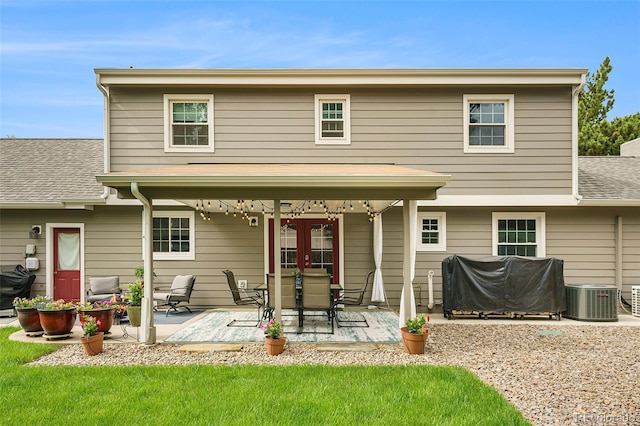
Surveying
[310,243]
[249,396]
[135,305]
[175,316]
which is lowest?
[175,316]

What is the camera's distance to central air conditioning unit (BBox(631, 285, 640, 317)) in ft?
27.1

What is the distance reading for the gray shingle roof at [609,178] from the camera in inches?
336

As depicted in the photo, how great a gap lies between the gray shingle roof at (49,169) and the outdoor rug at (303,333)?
4.07 meters

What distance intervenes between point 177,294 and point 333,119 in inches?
204

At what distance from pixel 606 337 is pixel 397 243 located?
13.4ft

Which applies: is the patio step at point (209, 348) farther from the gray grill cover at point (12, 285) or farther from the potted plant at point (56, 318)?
the gray grill cover at point (12, 285)

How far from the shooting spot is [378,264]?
27.6ft

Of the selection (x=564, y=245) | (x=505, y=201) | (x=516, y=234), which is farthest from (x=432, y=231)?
(x=564, y=245)

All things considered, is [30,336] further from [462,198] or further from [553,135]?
[553,135]

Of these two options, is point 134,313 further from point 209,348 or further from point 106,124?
point 106,124

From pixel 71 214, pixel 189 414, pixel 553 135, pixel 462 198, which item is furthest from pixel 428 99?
pixel 71 214

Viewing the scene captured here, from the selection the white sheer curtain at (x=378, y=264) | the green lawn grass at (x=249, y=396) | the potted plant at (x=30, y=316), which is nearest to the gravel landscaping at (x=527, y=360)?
the green lawn grass at (x=249, y=396)

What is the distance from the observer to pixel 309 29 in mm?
16469

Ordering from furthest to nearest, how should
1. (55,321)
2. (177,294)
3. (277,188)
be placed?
(177,294)
(55,321)
(277,188)
